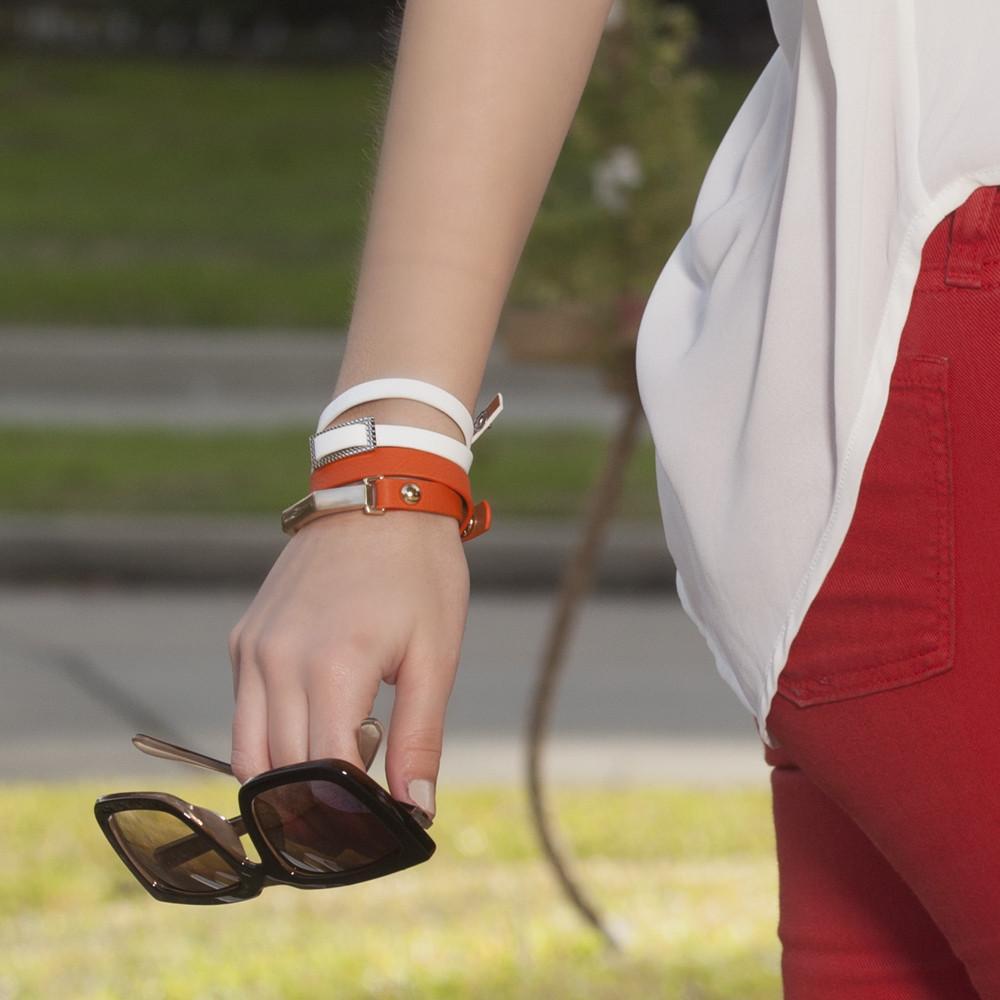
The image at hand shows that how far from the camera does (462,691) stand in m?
5.08

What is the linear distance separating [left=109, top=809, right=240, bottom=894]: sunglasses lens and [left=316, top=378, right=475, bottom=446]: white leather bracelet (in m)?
0.21

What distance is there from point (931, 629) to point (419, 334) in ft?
0.91

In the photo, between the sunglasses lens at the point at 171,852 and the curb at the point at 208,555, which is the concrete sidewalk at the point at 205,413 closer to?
the curb at the point at 208,555

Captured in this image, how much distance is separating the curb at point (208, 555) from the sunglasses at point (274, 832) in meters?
5.79

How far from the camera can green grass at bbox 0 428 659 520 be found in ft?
24.0

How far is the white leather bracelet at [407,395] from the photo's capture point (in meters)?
0.86

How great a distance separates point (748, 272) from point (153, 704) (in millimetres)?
4162

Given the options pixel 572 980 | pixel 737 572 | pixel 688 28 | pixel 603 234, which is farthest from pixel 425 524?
pixel 688 28

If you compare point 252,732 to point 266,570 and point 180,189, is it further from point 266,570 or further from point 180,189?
point 180,189

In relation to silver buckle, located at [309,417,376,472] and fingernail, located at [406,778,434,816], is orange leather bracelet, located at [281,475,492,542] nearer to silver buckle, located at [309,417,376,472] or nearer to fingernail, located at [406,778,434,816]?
silver buckle, located at [309,417,376,472]

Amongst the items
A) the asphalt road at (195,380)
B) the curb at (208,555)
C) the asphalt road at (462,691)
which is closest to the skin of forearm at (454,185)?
the asphalt road at (462,691)

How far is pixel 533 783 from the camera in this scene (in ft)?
10.6

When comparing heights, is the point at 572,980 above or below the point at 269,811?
below

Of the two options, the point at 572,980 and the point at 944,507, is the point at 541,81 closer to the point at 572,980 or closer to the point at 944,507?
the point at 944,507
